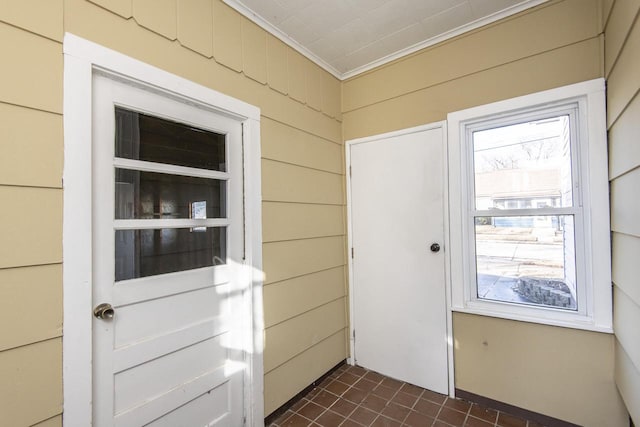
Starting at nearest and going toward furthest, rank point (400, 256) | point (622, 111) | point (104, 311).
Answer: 1. point (104, 311)
2. point (622, 111)
3. point (400, 256)

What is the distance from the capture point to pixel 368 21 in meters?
2.03

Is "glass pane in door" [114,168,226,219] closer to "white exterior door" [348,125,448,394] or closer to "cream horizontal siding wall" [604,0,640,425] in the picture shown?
"white exterior door" [348,125,448,394]

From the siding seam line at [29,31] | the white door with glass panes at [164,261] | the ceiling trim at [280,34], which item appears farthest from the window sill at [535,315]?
the siding seam line at [29,31]

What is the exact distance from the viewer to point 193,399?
1.58 metres

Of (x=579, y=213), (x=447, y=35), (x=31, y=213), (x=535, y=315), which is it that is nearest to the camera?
(x=31, y=213)

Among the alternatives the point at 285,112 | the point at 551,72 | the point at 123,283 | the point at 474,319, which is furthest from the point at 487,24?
the point at 123,283

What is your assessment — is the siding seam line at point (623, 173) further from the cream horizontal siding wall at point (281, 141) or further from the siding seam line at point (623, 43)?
the cream horizontal siding wall at point (281, 141)

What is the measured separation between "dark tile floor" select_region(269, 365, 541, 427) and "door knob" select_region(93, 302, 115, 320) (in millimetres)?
1315

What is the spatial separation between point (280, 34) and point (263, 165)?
999mm

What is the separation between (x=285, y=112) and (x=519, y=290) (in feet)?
6.87

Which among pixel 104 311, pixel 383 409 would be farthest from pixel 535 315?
pixel 104 311

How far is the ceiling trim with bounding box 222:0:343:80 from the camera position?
1812 millimetres

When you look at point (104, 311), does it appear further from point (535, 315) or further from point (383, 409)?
point (535, 315)

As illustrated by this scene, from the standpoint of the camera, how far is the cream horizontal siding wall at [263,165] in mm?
1047
